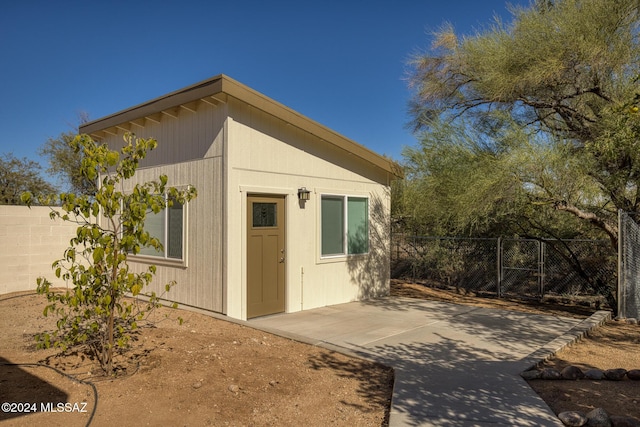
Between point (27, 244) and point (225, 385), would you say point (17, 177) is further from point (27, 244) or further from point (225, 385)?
point (225, 385)

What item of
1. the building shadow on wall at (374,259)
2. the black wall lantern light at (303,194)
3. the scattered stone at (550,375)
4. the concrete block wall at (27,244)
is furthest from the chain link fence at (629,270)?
the concrete block wall at (27,244)

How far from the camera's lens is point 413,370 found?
4527mm

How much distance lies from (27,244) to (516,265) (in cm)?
1140

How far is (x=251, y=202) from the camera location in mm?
7098

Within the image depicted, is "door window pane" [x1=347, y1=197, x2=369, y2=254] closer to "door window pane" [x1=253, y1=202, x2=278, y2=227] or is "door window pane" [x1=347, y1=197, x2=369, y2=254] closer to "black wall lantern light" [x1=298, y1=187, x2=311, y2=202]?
"black wall lantern light" [x1=298, y1=187, x2=311, y2=202]

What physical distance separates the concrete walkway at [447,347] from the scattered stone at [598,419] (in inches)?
10.2

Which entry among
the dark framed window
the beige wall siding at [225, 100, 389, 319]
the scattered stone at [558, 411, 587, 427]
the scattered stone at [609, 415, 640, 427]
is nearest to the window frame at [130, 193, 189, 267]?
the beige wall siding at [225, 100, 389, 319]

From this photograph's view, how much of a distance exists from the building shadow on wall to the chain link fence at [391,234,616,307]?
2422 millimetres

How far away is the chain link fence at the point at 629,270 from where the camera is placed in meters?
7.18

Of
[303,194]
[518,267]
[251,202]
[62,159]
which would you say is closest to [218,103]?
[251,202]

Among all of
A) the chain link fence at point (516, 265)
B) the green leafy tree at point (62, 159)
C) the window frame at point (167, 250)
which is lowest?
the chain link fence at point (516, 265)

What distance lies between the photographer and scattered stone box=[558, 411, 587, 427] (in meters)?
3.24

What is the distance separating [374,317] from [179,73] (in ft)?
38.6

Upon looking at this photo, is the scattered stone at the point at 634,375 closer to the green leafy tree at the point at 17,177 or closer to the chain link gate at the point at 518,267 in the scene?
the chain link gate at the point at 518,267
